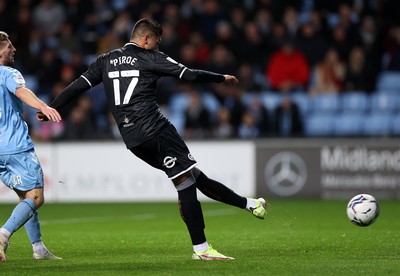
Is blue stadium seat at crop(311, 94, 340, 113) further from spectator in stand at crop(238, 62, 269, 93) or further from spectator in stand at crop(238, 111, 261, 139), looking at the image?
spectator in stand at crop(238, 111, 261, 139)

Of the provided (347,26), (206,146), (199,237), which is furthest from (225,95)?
(199,237)

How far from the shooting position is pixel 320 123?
19.0 metres

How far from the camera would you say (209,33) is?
808 inches

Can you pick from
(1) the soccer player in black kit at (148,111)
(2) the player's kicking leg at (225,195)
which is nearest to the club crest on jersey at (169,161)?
(1) the soccer player in black kit at (148,111)

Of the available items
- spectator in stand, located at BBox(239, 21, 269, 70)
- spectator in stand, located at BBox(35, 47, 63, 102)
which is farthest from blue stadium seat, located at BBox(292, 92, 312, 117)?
spectator in stand, located at BBox(35, 47, 63, 102)

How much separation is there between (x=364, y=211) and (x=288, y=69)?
10104mm

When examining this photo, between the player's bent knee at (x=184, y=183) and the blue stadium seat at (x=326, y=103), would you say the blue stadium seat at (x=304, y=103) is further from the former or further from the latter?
the player's bent knee at (x=184, y=183)

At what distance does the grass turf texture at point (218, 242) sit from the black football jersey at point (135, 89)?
117 cm

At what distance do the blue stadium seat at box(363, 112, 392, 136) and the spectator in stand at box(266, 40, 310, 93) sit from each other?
1481 mm

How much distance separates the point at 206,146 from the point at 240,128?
0.97 m

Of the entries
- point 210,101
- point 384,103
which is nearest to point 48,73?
point 210,101

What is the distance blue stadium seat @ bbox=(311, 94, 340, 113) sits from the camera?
62.5ft

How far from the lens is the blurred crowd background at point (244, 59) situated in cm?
1819

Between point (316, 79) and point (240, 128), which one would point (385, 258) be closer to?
point (240, 128)
